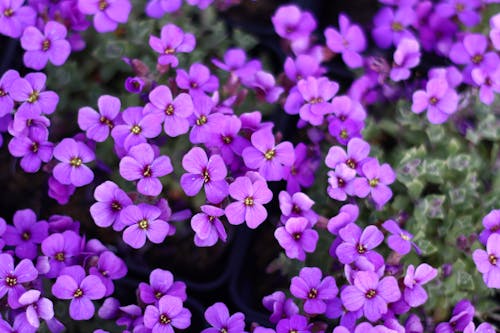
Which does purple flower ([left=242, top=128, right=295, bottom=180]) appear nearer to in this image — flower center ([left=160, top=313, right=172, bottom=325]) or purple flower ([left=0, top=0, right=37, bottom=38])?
flower center ([left=160, top=313, right=172, bottom=325])

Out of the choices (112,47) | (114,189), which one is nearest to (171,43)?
(112,47)

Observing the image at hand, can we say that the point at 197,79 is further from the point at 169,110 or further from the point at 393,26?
the point at 393,26

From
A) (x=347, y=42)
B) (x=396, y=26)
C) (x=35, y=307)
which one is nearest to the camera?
(x=35, y=307)

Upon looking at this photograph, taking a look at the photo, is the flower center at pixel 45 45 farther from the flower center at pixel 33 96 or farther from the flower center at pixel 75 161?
the flower center at pixel 75 161

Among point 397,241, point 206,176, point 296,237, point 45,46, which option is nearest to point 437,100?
point 397,241

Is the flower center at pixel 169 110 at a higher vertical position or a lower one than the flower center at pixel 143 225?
higher

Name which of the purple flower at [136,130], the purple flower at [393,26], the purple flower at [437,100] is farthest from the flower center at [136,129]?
the purple flower at [393,26]

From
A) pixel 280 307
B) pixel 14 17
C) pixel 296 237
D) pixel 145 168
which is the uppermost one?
pixel 14 17

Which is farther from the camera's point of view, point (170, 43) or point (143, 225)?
point (170, 43)
